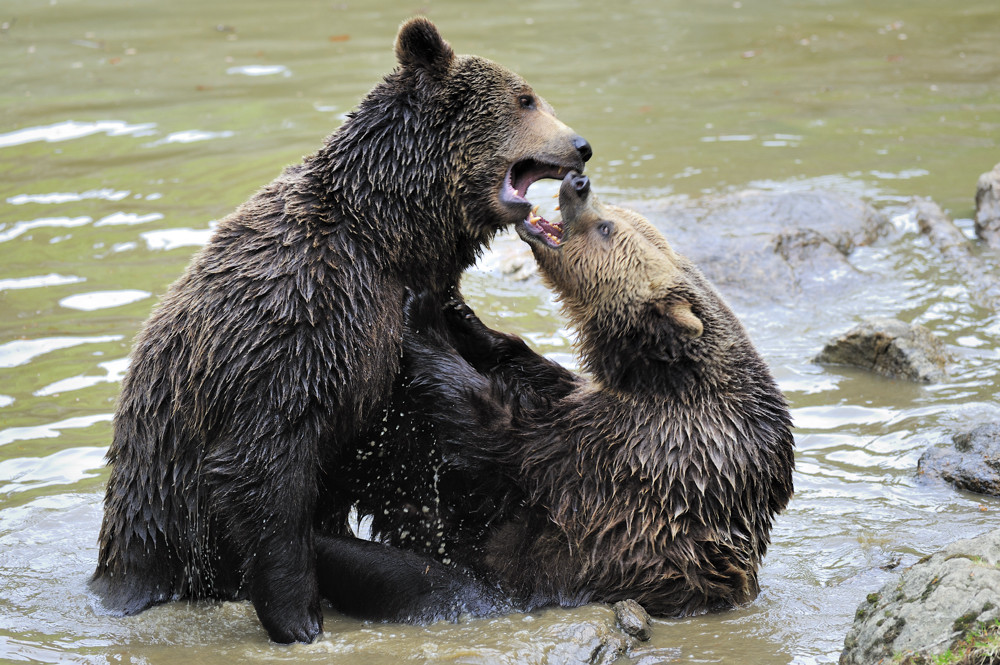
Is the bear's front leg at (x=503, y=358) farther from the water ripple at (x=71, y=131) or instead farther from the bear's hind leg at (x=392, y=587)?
the water ripple at (x=71, y=131)

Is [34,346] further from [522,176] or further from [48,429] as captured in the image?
[522,176]

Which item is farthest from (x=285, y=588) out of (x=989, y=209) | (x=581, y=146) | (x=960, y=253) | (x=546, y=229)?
(x=989, y=209)

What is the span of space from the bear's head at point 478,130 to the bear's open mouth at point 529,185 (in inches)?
0.5

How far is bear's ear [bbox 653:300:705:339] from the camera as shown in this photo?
240 inches

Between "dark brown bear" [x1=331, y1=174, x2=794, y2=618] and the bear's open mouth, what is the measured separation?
0.02m

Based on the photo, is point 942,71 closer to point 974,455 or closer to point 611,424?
point 974,455

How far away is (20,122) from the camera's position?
15.0 metres

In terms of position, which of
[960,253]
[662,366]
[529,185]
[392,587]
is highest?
[529,185]

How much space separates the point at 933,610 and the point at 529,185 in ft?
10.3

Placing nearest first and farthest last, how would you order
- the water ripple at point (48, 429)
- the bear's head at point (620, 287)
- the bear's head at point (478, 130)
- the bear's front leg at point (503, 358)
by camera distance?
the bear's head at point (478, 130) → the bear's head at point (620, 287) → the bear's front leg at point (503, 358) → the water ripple at point (48, 429)

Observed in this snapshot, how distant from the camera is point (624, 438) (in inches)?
244

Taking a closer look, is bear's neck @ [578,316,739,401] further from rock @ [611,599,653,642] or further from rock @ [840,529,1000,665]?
rock @ [840,529,1000,665]

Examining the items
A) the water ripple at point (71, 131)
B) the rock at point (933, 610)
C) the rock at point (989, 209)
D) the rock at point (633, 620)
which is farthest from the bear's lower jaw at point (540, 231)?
the water ripple at point (71, 131)

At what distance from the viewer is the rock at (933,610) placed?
4.47 m
